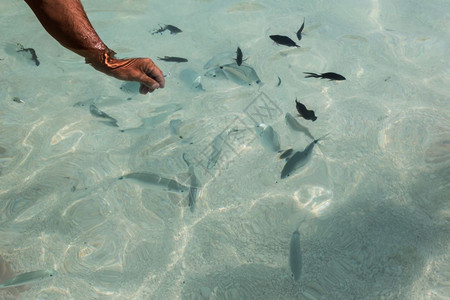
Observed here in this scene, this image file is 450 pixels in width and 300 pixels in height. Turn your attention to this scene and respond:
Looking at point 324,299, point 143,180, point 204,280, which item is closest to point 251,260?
point 204,280

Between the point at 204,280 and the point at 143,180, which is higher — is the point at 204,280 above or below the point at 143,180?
below

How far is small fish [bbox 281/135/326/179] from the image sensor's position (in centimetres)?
320

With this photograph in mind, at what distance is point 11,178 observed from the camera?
11.4ft

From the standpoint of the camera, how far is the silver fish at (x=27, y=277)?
101 inches

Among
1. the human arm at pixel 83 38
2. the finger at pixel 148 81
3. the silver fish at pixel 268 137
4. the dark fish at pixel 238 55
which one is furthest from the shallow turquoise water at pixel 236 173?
the human arm at pixel 83 38

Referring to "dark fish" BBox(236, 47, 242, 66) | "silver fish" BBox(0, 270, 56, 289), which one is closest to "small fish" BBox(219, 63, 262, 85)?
"dark fish" BBox(236, 47, 242, 66)

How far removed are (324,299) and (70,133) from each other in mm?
3542

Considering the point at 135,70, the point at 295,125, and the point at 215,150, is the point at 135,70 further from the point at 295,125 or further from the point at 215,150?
the point at 295,125

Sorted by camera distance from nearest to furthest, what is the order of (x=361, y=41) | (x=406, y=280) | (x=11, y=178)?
(x=406, y=280) → (x=11, y=178) → (x=361, y=41)

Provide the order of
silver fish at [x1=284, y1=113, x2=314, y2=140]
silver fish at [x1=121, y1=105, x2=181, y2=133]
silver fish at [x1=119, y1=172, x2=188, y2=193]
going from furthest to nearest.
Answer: silver fish at [x1=121, y1=105, x2=181, y2=133], silver fish at [x1=284, y1=113, x2=314, y2=140], silver fish at [x1=119, y1=172, x2=188, y2=193]

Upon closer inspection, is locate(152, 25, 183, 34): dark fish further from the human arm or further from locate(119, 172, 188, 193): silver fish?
locate(119, 172, 188, 193): silver fish

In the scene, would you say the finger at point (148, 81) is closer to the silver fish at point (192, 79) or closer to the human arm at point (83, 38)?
the human arm at point (83, 38)

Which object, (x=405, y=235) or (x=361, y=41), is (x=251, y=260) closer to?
(x=405, y=235)

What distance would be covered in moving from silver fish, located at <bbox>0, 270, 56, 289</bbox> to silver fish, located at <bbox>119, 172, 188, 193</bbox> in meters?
1.15
